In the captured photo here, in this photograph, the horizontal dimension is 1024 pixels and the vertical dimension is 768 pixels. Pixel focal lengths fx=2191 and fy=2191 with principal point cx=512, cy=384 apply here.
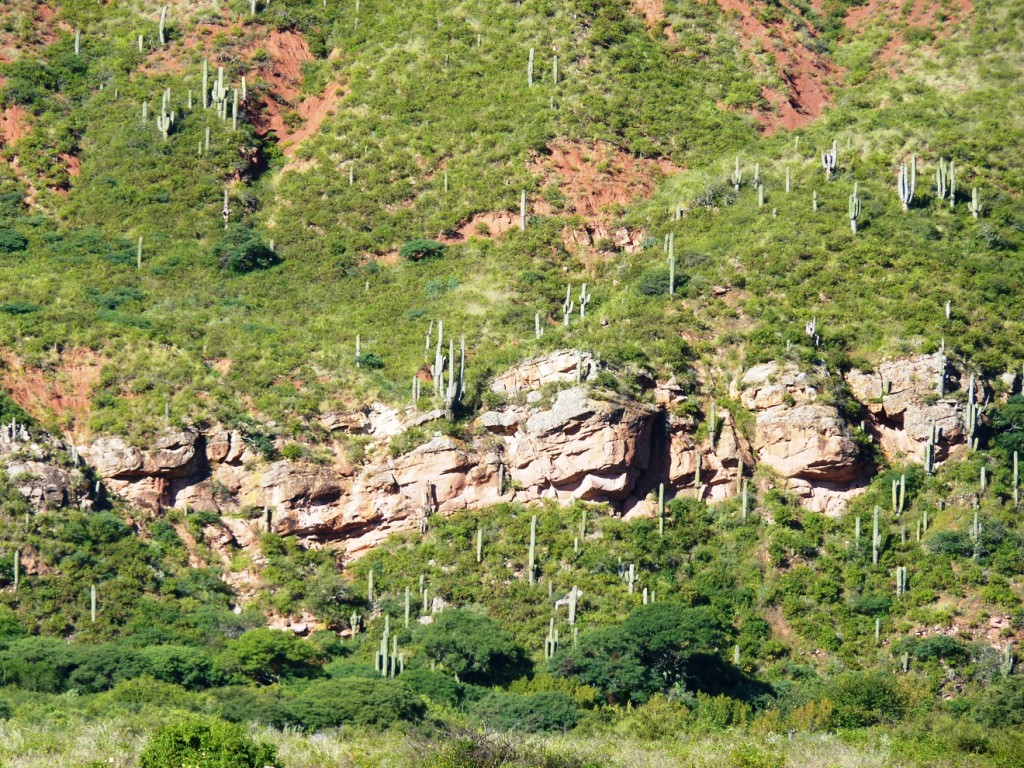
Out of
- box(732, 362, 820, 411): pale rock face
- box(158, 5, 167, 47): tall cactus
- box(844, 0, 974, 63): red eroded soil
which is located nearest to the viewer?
box(732, 362, 820, 411): pale rock face

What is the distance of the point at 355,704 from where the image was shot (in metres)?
67.2

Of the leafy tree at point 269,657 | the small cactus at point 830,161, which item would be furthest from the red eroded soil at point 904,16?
the leafy tree at point 269,657

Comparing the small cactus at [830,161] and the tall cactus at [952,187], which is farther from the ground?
the small cactus at [830,161]

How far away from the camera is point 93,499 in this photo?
79.8m

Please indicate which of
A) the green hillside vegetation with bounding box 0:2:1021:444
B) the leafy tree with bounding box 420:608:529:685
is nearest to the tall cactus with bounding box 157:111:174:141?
the green hillside vegetation with bounding box 0:2:1021:444

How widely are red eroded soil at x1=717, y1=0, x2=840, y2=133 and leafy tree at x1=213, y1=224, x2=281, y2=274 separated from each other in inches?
962

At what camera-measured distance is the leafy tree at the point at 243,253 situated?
309 ft

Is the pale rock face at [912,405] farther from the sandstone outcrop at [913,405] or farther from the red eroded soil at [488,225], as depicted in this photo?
the red eroded soil at [488,225]

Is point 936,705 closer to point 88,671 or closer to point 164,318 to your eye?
point 88,671

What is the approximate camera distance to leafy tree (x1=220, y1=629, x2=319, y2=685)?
7275cm

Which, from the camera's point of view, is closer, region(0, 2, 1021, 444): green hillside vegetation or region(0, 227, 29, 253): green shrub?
region(0, 2, 1021, 444): green hillside vegetation

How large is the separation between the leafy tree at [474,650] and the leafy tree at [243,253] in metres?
24.6

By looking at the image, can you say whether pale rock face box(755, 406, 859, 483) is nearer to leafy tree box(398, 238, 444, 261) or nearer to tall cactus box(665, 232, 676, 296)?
tall cactus box(665, 232, 676, 296)

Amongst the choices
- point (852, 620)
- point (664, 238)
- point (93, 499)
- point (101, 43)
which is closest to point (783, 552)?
point (852, 620)
